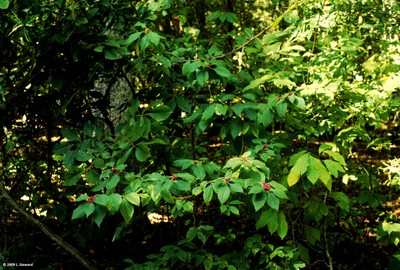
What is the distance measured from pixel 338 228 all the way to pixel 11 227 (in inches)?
142

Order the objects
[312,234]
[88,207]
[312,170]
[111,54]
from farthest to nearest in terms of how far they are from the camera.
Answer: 1. [312,234]
2. [111,54]
3. [312,170]
4. [88,207]

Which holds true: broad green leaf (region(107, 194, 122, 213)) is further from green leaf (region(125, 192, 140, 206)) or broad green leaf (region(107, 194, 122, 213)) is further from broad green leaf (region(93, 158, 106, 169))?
broad green leaf (region(93, 158, 106, 169))

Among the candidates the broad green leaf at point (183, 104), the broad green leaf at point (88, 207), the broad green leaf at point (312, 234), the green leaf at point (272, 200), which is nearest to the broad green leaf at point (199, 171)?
the green leaf at point (272, 200)

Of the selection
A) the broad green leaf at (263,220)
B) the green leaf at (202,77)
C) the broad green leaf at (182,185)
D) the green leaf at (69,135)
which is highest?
the green leaf at (202,77)

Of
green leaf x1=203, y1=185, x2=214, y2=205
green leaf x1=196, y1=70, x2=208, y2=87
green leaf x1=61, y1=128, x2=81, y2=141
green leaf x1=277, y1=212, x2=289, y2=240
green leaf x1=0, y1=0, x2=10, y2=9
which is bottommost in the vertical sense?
green leaf x1=277, y1=212, x2=289, y2=240

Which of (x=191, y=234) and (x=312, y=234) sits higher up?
(x=191, y=234)

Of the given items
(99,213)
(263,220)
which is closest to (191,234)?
(263,220)

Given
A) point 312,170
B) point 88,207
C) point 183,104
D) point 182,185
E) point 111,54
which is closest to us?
point 88,207

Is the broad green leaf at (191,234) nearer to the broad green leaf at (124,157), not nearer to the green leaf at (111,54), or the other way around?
the broad green leaf at (124,157)

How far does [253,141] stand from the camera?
2533 mm

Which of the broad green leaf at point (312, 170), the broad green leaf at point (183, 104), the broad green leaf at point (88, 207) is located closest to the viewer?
the broad green leaf at point (88, 207)

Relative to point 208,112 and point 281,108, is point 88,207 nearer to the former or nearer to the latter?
point 208,112

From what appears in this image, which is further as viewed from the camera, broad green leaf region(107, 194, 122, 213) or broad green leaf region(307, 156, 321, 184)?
broad green leaf region(307, 156, 321, 184)

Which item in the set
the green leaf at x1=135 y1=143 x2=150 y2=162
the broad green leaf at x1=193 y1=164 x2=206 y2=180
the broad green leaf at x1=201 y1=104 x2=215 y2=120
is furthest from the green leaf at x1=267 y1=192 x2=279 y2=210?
the green leaf at x1=135 y1=143 x2=150 y2=162
